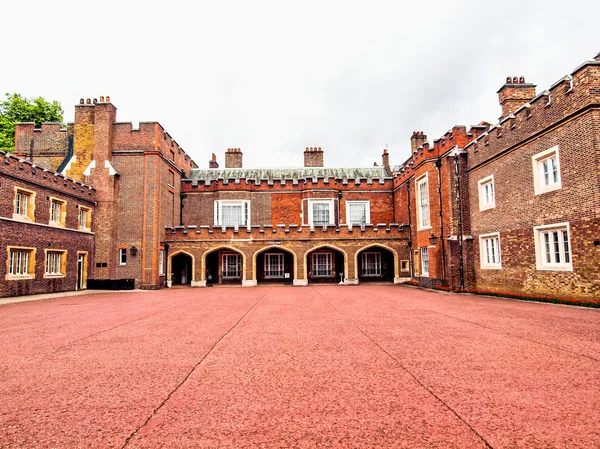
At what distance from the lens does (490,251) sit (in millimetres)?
14562

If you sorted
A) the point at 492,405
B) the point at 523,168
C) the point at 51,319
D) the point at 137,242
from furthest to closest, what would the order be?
the point at 137,242, the point at 523,168, the point at 51,319, the point at 492,405

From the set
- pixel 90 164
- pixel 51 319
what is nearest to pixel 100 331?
pixel 51 319

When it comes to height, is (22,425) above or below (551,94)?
below

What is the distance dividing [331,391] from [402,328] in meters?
3.82

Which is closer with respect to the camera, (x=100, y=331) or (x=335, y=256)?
(x=100, y=331)

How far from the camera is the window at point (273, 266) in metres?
24.1

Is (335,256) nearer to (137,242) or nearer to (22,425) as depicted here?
(137,242)

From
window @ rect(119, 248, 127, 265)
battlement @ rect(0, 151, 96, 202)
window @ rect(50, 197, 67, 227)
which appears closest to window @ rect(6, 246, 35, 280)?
window @ rect(50, 197, 67, 227)

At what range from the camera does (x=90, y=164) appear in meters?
20.3

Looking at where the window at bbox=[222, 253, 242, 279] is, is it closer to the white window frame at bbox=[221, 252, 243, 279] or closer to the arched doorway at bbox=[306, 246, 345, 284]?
the white window frame at bbox=[221, 252, 243, 279]

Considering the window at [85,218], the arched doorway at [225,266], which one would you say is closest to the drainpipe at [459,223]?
the arched doorway at [225,266]

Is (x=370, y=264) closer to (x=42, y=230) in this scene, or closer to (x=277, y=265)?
(x=277, y=265)

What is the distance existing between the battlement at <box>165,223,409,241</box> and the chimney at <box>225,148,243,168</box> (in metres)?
8.44

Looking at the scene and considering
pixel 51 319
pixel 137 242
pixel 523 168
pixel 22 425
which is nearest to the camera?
pixel 22 425
